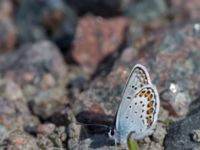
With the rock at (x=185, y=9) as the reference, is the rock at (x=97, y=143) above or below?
below

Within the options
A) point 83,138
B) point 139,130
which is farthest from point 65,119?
point 139,130

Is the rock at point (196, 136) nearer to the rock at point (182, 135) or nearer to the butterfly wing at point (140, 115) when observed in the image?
the rock at point (182, 135)

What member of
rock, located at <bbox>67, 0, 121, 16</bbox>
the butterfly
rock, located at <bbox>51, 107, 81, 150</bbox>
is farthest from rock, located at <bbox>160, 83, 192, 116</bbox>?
rock, located at <bbox>67, 0, 121, 16</bbox>

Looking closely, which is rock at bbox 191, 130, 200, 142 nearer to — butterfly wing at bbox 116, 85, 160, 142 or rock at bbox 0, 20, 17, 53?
butterfly wing at bbox 116, 85, 160, 142

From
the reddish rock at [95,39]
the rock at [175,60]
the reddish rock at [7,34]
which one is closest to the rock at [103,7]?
the reddish rock at [95,39]

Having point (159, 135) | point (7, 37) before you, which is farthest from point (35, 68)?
point (159, 135)

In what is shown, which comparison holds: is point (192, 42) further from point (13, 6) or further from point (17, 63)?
point (13, 6)

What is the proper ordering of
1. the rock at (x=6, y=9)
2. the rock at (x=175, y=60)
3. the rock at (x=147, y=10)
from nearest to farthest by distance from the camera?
the rock at (x=175, y=60) → the rock at (x=147, y=10) → the rock at (x=6, y=9)
